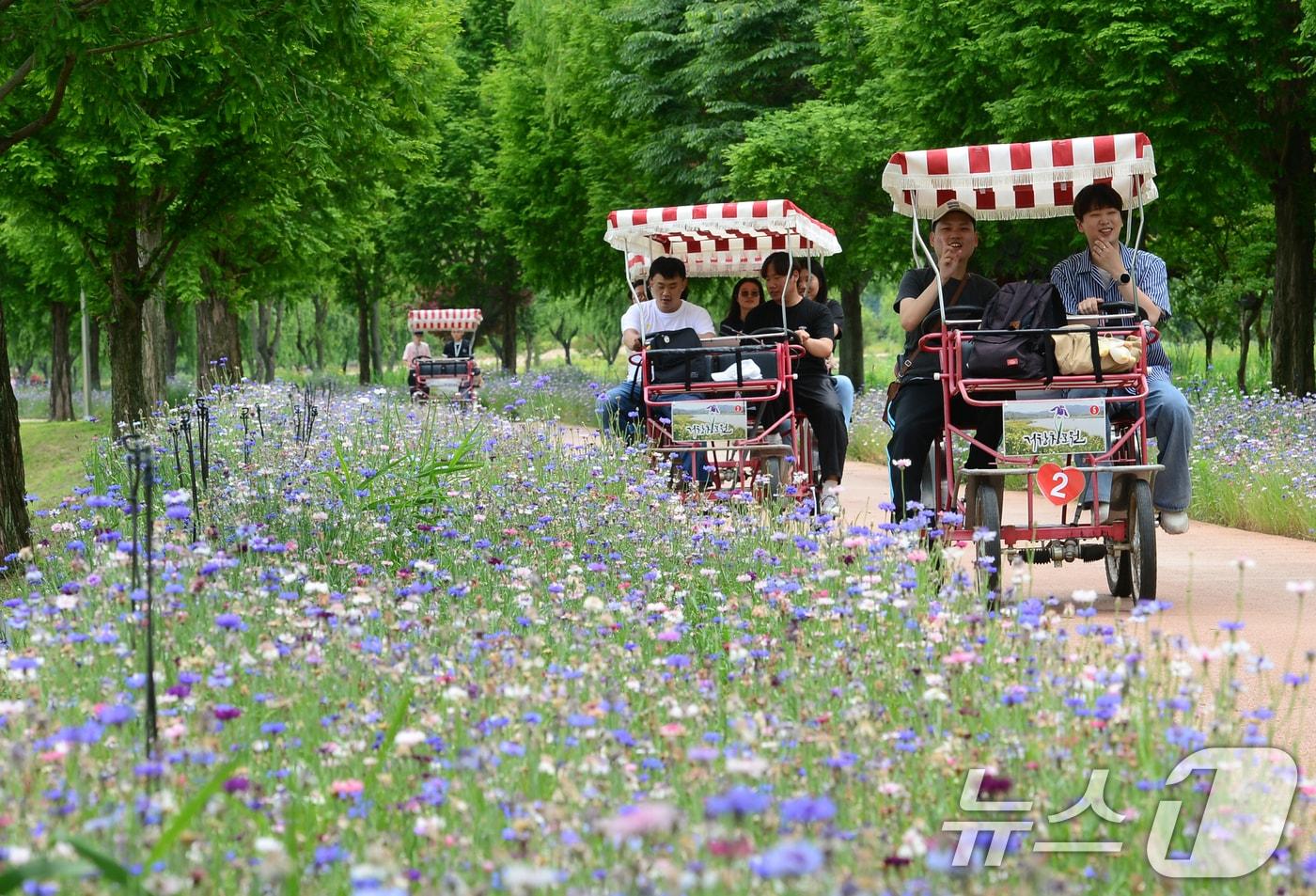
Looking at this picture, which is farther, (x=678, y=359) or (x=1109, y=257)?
(x=678, y=359)

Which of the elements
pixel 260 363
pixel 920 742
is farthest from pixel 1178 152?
pixel 260 363

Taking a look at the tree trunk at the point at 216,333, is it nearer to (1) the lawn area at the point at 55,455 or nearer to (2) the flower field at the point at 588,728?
(1) the lawn area at the point at 55,455

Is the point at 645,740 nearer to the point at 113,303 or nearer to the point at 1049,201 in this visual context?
the point at 1049,201

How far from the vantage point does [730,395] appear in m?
11.9

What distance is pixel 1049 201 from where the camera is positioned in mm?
9883

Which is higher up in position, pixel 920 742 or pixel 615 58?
pixel 615 58

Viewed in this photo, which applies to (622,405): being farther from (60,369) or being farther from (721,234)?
(60,369)

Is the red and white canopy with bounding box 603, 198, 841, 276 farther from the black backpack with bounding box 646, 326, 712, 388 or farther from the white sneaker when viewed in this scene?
the white sneaker

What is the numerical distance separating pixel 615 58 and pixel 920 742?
33.9m

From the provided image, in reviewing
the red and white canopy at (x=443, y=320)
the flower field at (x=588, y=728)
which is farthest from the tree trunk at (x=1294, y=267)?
the red and white canopy at (x=443, y=320)

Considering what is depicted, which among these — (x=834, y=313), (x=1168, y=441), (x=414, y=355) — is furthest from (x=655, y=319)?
(x=414, y=355)

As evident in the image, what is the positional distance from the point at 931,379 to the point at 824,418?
3594 millimetres

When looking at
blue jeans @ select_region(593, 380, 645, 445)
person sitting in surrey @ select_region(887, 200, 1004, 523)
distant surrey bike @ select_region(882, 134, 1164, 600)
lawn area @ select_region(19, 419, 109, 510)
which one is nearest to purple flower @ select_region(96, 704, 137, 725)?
Result: distant surrey bike @ select_region(882, 134, 1164, 600)

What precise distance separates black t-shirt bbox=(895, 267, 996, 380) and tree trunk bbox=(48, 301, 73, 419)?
32350 millimetres
